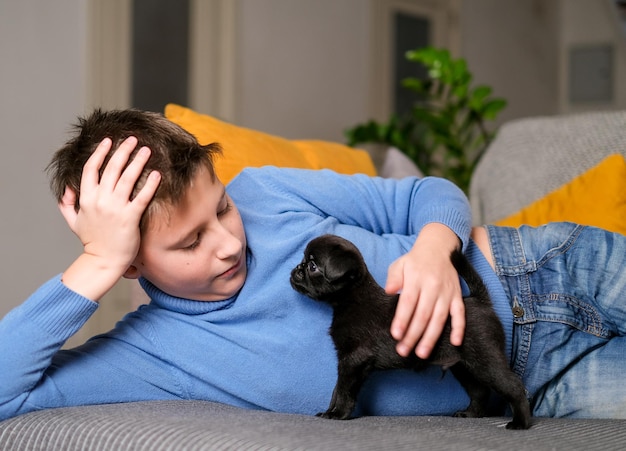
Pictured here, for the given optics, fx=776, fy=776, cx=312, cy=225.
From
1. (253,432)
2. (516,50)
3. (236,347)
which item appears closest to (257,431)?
(253,432)

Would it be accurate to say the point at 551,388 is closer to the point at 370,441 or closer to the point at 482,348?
the point at 482,348

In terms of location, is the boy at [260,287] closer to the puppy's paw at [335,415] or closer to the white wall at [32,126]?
the puppy's paw at [335,415]

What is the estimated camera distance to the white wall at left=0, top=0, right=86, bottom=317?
124 inches

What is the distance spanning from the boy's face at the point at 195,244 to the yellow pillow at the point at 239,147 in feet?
1.78

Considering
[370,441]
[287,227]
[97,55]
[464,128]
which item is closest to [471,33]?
[464,128]

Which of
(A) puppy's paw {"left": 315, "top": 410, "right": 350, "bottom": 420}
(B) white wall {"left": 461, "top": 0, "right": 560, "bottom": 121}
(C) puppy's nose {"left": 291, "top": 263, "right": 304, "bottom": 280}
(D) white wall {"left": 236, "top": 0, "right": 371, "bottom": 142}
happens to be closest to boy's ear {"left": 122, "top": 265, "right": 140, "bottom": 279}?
(C) puppy's nose {"left": 291, "top": 263, "right": 304, "bottom": 280}

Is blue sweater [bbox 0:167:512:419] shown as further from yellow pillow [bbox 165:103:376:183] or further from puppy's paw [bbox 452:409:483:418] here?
yellow pillow [bbox 165:103:376:183]

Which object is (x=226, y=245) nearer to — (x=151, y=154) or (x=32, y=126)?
(x=151, y=154)

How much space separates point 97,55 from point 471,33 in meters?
3.67

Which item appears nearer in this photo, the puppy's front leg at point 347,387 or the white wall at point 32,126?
the puppy's front leg at point 347,387

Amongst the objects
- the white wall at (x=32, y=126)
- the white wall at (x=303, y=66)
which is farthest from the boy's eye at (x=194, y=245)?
the white wall at (x=303, y=66)

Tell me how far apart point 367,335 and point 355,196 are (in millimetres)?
398

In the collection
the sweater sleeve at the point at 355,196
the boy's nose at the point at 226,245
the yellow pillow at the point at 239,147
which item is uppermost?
the yellow pillow at the point at 239,147

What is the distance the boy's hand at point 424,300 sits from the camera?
1.04 m
